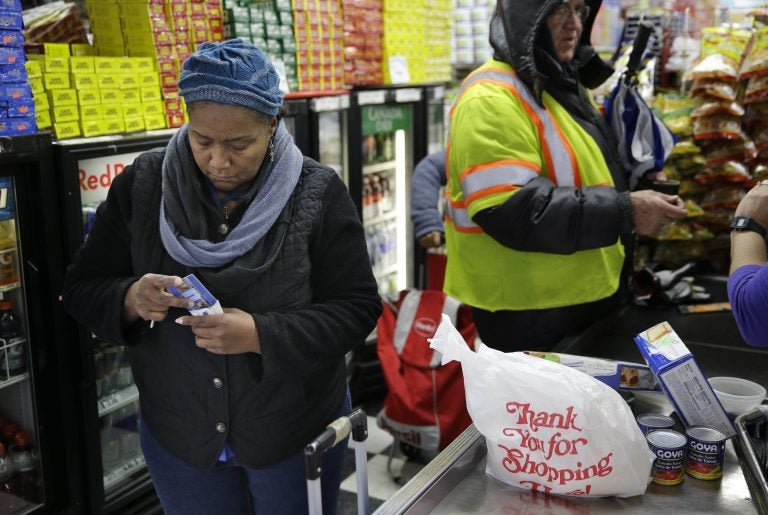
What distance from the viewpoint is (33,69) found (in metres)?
2.66

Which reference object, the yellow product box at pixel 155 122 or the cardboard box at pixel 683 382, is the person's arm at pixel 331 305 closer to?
the cardboard box at pixel 683 382

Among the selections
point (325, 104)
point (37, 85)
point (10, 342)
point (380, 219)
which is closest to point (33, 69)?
point (37, 85)

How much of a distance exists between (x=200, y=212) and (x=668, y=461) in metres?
1.11

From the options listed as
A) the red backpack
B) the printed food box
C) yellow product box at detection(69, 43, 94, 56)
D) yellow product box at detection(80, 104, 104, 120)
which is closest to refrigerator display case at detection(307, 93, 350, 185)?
the red backpack

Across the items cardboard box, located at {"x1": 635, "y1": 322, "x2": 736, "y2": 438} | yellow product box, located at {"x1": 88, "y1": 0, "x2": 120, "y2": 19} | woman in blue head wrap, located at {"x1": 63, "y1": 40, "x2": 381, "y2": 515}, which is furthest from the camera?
yellow product box, located at {"x1": 88, "y1": 0, "x2": 120, "y2": 19}

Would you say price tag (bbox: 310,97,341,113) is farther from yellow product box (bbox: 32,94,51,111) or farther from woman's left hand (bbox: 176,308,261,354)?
woman's left hand (bbox: 176,308,261,354)

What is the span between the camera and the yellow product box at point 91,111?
2774 mm

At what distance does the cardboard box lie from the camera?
1.54m

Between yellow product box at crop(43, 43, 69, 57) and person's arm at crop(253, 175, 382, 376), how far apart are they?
1.55 metres

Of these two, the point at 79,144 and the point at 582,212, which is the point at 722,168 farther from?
the point at 79,144

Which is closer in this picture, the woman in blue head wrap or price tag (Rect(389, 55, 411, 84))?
the woman in blue head wrap

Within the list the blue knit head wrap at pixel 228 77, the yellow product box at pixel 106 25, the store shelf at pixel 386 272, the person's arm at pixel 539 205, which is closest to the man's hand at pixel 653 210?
the person's arm at pixel 539 205

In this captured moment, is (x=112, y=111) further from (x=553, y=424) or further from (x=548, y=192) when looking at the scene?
(x=553, y=424)

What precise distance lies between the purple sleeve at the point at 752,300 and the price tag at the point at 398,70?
3374mm
